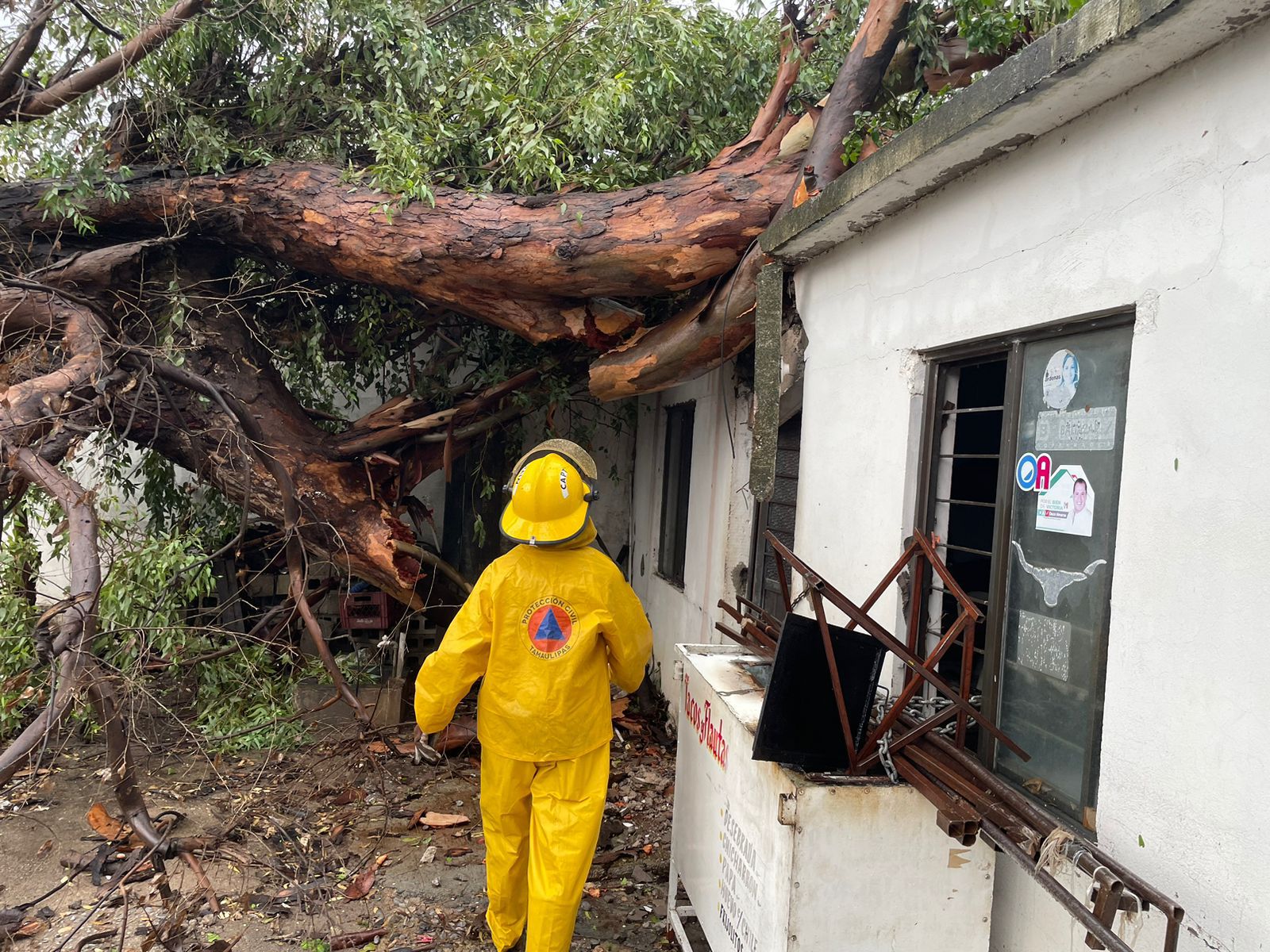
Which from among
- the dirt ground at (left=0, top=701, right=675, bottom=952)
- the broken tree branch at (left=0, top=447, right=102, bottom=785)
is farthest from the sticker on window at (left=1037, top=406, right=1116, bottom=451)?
the broken tree branch at (left=0, top=447, right=102, bottom=785)

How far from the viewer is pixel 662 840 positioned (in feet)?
15.2

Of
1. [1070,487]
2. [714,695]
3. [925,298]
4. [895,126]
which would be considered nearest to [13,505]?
[714,695]

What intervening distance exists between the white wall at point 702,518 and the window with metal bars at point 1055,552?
248 cm

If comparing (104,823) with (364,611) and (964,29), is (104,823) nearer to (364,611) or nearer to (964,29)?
(364,611)

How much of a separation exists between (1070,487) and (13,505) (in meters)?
4.75

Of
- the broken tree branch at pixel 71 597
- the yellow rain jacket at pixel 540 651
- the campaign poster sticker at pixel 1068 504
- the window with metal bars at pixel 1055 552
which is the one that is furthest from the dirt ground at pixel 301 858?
the campaign poster sticker at pixel 1068 504

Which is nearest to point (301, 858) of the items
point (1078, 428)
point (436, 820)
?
point (436, 820)

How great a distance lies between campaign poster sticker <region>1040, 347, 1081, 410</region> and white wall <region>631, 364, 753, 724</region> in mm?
2848

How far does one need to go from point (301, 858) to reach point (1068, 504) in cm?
377

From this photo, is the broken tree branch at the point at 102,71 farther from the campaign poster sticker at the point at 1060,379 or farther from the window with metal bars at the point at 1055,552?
the campaign poster sticker at the point at 1060,379

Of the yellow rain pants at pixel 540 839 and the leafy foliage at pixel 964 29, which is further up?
the leafy foliage at pixel 964 29

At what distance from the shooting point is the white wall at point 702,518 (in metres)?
5.36

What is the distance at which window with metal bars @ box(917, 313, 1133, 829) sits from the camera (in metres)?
2.17

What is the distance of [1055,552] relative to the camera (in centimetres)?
237
